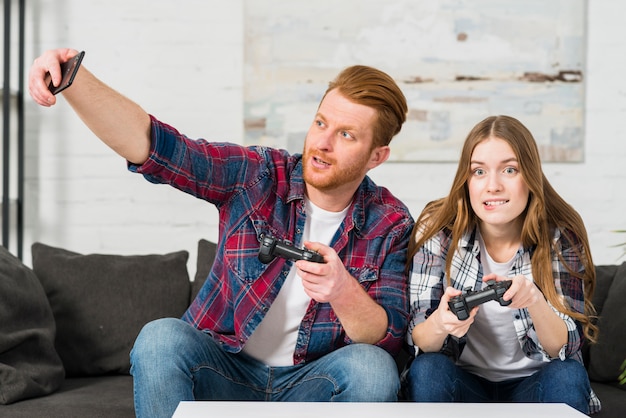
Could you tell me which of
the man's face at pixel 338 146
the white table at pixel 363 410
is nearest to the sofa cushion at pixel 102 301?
the man's face at pixel 338 146

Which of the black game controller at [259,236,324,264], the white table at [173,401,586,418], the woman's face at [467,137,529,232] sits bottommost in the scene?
the white table at [173,401,586,418]

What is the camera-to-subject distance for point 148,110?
2.90 m

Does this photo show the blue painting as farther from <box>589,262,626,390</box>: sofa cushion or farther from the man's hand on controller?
the man's hand on controller

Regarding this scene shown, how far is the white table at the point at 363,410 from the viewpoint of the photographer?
1300 millimetres

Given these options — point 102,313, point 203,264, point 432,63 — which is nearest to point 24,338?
Result: point 102,313

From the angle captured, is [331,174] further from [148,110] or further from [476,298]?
[148,110]

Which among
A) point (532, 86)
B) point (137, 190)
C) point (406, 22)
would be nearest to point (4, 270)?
point (137, 190)

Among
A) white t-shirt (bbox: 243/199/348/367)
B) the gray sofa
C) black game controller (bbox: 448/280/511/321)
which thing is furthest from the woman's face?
the gray sofa

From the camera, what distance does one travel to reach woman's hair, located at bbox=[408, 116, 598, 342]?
1.86 metres

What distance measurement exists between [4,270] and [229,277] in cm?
67

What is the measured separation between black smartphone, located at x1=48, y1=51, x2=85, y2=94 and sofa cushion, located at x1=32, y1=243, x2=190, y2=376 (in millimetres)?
973

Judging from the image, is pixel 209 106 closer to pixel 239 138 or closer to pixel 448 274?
pixel 239 138

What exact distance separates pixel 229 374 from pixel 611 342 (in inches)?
45.1

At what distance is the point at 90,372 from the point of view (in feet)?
7.34
